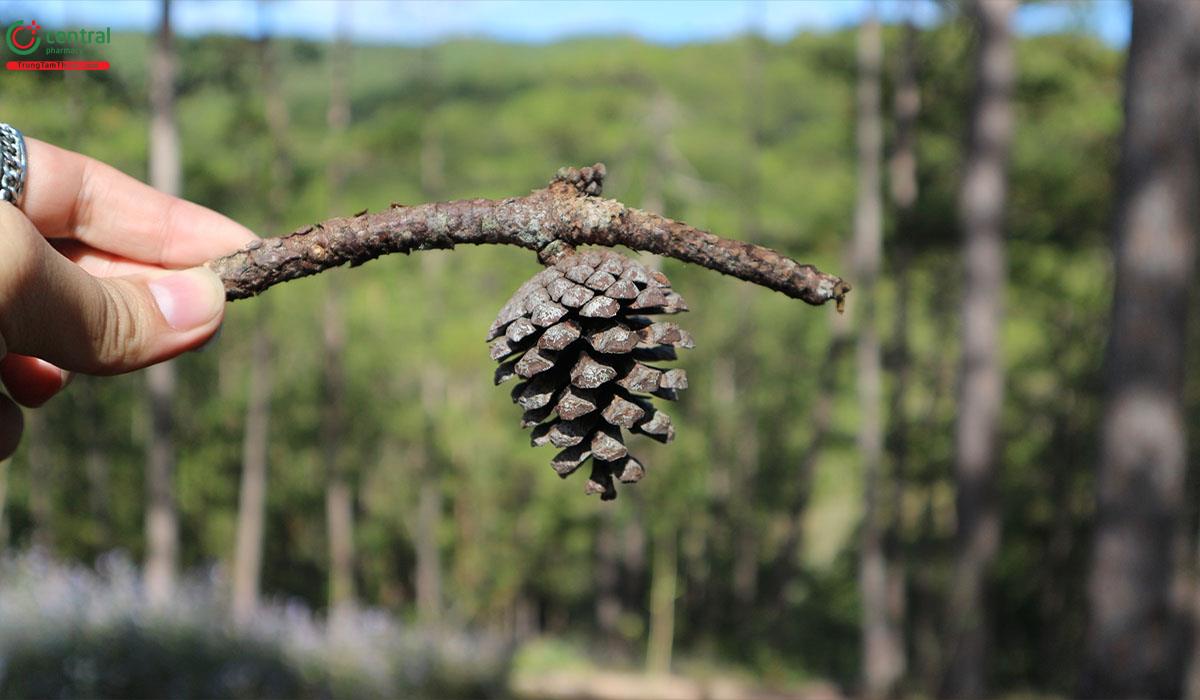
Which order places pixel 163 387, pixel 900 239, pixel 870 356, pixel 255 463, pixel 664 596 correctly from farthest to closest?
pixel 664 596
pixel 255 463
pixel 900 239
pixel 870 356
pixel 163 387

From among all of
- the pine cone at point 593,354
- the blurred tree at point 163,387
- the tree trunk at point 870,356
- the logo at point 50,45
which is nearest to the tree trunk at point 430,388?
the blurred tree at point 163,387

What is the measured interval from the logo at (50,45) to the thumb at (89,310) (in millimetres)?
7541

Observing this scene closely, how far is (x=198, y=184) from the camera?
13.5 meters

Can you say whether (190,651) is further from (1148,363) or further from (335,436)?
(1148,363)

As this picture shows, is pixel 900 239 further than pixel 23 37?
Yes

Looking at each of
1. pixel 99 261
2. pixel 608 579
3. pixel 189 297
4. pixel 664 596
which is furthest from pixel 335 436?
pixel 189 297

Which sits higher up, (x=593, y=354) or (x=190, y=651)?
(x=593, y=354)

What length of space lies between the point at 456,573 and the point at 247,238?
2494 centimetres

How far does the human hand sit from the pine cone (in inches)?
22.8

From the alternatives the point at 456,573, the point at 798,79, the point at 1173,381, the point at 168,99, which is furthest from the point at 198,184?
the point at 798,79

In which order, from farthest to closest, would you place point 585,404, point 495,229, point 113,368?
point 113,368 < point 495,229 < point 585,404

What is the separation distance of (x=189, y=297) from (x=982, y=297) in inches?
351

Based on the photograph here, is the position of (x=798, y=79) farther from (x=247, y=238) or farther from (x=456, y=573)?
(x=247, y=238)

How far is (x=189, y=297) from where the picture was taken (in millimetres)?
1562
